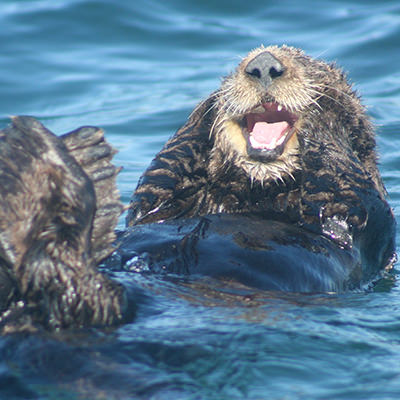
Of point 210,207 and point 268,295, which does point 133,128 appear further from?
point 268,295

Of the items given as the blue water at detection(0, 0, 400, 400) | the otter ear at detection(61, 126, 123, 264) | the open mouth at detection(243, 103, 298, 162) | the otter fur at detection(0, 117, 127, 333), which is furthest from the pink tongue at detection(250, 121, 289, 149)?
the otter fur at detection(0, 117, 127, 333)

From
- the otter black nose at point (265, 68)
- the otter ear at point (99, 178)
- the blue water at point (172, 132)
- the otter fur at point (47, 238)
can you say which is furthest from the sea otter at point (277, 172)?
the otter fur at point (47, 238)

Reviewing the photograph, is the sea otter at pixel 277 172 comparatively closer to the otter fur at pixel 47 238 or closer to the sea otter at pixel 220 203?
the sea otter at pixel 220 203

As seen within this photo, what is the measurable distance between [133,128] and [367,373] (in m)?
5.92

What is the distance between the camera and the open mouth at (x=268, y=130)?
378 centimetres

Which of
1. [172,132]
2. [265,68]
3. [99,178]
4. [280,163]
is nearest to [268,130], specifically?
[280,163]

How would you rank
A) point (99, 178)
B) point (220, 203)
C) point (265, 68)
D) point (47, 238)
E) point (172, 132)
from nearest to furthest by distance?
point (47, 238)
point (99, 178)
point (265, 68)
point (220, 203)
point (172, 132)

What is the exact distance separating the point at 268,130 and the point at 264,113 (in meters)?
0.10

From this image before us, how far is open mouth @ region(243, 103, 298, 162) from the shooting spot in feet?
12.4

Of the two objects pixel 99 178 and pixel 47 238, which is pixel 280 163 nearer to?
pixel 99 178

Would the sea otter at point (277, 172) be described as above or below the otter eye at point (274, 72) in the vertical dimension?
below

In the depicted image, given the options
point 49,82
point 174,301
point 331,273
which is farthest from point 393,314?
point 49,82

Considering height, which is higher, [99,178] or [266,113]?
[266,113]

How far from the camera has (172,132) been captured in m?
8.03
